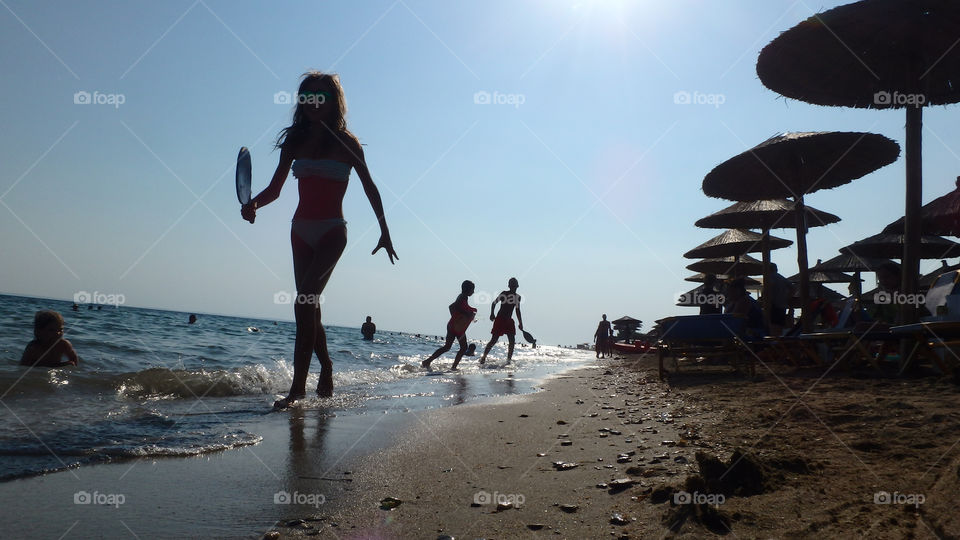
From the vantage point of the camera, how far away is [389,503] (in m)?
1.96

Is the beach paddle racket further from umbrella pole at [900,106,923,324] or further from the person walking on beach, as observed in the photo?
umbrella pole at [900,106,923,324]

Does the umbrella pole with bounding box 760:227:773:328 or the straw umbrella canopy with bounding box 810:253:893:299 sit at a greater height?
the straw umbrella canopy with bounding box 810:253:893:299

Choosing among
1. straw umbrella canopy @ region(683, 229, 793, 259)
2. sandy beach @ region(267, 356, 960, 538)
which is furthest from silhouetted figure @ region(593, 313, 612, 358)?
sandy beach @ region(267, 356, 960, 538)

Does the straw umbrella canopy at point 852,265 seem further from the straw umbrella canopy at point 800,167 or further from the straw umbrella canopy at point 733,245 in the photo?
the straw umbrella canopy at point 800,167

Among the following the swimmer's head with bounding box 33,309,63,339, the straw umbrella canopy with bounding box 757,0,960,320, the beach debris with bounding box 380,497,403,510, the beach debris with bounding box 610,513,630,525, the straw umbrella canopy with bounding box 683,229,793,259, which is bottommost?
the beach debris with bounding box 380,497,403,510

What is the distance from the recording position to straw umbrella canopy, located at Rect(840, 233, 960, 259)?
11336 millimetres

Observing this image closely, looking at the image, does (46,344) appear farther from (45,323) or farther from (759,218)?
(759,218)

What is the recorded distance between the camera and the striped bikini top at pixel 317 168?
410cm

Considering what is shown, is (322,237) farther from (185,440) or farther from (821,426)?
(821,426)

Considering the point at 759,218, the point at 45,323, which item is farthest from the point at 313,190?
the point at 759,218

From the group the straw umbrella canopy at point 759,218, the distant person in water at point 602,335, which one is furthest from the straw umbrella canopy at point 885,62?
the distant person in water at point 602,335

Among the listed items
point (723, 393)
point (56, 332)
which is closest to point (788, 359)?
point (723, 393)

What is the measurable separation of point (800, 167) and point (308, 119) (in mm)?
7385

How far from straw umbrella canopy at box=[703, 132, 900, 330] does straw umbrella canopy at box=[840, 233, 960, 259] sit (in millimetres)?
3887
